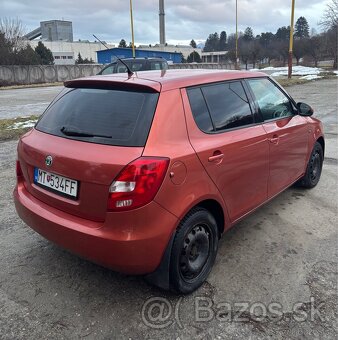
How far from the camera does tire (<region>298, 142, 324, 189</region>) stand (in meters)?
4.86

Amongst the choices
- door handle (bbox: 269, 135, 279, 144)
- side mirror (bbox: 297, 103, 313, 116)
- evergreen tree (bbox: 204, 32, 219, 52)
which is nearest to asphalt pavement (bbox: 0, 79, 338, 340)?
door handle (bbox: 269, 135, 279, 144)

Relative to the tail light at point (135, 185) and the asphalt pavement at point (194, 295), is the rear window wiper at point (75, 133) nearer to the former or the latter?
the tail light at point (135, 185)

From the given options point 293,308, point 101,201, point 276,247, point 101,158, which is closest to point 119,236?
point 101,201

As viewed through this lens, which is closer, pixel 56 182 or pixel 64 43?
pixel 56 182

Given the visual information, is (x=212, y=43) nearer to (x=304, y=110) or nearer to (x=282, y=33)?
(x=282, y=33)

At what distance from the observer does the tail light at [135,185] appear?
2.38 metres

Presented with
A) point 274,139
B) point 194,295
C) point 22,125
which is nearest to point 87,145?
Result: point 194,295

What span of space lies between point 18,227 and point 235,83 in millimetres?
2680

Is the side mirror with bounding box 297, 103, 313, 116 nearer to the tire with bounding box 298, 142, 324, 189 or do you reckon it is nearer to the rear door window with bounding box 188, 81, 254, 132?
the tire with bounding box 298, 142, 324, 189

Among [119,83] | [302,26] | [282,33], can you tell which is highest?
[302,26]

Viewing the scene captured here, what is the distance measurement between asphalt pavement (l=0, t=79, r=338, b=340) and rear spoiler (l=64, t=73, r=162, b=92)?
1.53 m

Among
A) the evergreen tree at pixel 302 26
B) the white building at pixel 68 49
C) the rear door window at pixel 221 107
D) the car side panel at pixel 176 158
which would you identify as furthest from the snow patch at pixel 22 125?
the evergreen tree at pixel 302 26

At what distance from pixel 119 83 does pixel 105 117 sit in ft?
1.01

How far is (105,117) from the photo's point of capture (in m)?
2.73
